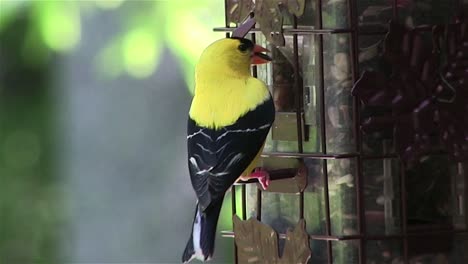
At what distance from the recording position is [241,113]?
3271mm

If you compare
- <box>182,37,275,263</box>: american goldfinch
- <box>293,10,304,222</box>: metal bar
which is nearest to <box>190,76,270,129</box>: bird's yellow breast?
<box>182,37,275,263</box>: american goldfinch

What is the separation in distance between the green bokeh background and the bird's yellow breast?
2337 millimetres

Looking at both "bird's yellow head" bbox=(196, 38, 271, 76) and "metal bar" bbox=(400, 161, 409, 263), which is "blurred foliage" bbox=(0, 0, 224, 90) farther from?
"metal bar" bbox=(400, 161, 409, 263)

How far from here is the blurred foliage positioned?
5.68 m

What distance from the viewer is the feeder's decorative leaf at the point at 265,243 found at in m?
3.21

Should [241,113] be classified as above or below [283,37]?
below

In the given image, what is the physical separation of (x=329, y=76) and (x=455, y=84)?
1.14ft

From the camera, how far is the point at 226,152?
3.20 metres

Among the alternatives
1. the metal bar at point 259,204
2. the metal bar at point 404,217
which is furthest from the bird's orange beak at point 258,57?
the metal bar at point 404,217

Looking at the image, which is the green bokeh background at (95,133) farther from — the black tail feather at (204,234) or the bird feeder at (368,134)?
the black tail feather at (204,234)

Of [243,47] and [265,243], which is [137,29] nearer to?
[243,47]

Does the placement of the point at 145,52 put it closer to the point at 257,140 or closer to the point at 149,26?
the point at 149,26

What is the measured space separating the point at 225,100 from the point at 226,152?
19 centimetres

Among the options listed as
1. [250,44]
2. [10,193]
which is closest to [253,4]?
[250,44]
